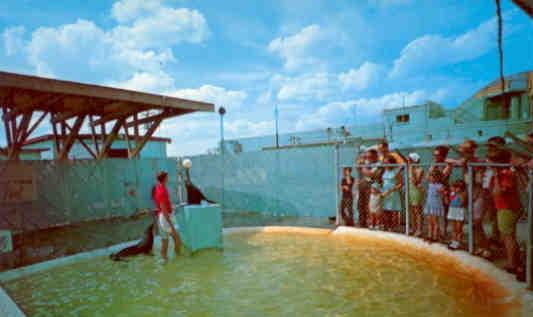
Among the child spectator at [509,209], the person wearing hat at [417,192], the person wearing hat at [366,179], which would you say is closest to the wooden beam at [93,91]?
the person wearing hat at [366,179]

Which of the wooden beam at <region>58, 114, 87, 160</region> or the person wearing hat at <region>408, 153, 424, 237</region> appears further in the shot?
the wooden beam at <region>58, 114, 87, 160</region>

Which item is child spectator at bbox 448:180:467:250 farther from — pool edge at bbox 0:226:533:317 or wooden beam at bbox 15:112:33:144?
wooden beam at bbox 15:112:33:144

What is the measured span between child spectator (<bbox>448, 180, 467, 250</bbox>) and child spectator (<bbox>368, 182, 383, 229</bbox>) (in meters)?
1.71

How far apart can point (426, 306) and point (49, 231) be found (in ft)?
36.0

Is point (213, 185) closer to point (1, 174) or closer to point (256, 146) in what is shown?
point (1, 174)

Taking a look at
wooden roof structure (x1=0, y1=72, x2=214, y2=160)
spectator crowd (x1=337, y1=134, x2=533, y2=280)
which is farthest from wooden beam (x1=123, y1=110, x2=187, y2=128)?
spectator crowd (x1=337, y1=134, x2=533, y2=280)

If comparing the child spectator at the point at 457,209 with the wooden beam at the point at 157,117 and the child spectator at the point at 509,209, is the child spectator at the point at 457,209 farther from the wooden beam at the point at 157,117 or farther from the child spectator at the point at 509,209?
the wooden beam at the point at 157,117

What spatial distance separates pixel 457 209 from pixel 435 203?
0.43m

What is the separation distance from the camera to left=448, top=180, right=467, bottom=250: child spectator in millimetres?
5117

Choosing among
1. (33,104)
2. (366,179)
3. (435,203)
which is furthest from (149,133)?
(435,203)

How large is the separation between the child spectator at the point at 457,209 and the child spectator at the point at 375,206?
5.61 ft

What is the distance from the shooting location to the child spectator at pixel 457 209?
5.12 m

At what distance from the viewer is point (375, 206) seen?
6973mm

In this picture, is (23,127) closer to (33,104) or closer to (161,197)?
(33,104)
